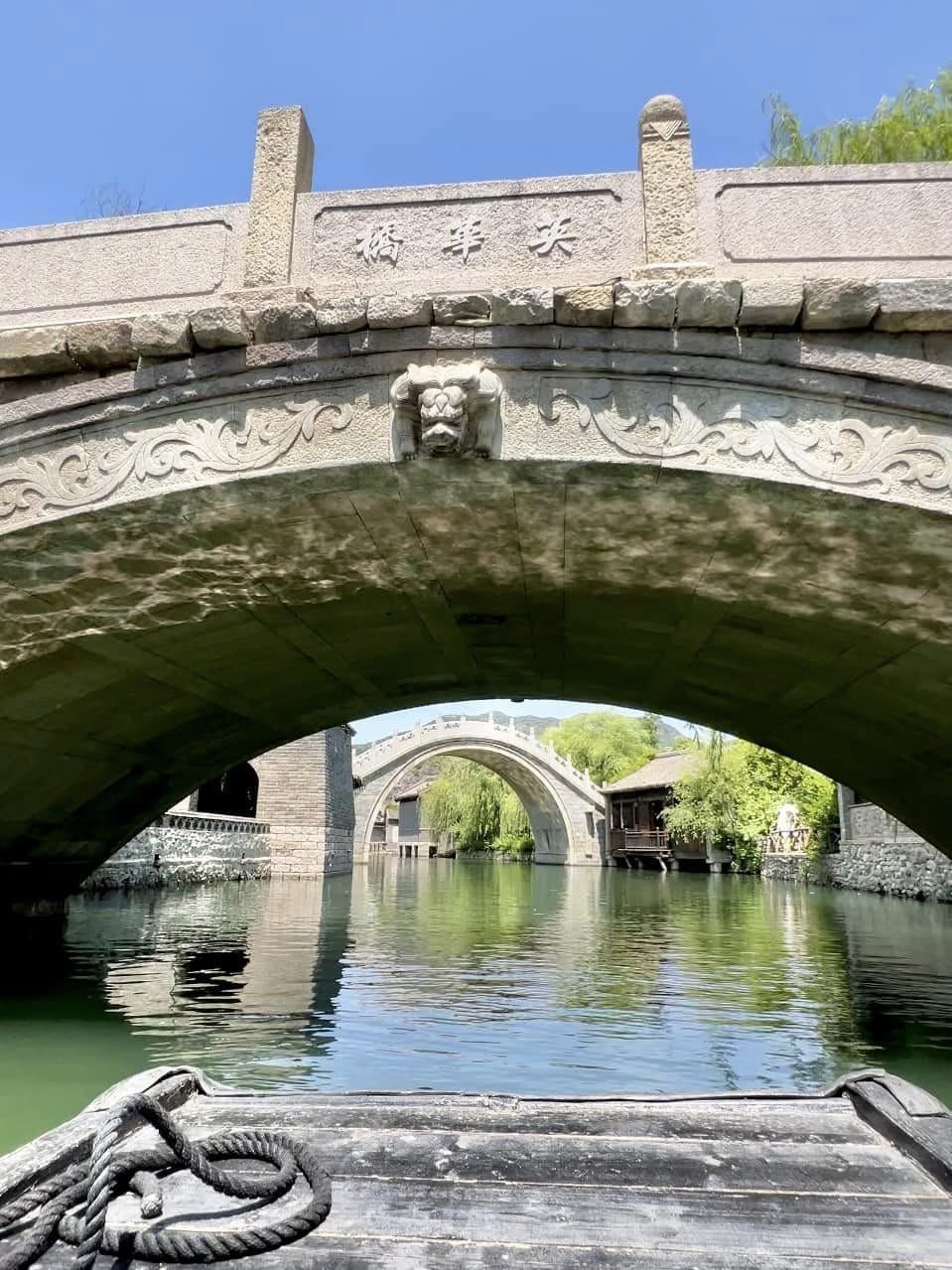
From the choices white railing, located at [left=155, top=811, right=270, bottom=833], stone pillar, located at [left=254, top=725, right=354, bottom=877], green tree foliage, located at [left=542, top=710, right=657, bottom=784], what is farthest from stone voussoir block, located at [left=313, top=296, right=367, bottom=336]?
green tree foliage, located at [left=542, top=710, right=657, bottom=784]

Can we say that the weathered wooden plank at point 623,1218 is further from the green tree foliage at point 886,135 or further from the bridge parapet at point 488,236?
the green tree foliage at point 886,135

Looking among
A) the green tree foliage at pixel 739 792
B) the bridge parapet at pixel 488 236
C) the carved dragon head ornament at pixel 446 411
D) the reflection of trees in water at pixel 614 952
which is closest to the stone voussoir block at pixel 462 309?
the carved dragon head ornament at pixel 446 411

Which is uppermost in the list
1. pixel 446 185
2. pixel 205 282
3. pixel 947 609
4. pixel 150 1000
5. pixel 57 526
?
pixel 446 185

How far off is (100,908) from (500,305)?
40.1 ft

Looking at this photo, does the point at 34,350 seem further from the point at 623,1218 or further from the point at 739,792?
the point at 739,792

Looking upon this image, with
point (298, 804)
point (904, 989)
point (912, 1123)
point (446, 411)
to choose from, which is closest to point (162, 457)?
point (446, 411)

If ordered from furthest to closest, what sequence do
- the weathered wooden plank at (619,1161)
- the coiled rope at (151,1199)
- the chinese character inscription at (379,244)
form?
the chinese character inscription at (379,244)
the weathered wooden plank at (619,1161)
the coiled rope at (151,1199)

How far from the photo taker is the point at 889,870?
736 inches

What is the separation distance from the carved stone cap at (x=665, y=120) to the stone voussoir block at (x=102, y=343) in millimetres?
2982

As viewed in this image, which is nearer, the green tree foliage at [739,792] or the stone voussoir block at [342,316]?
the stone voussoir block at [342,316]

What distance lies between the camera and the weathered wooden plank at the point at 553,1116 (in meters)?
2.84

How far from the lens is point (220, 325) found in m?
4.41

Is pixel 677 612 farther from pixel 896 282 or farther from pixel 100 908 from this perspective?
pixel 100 908

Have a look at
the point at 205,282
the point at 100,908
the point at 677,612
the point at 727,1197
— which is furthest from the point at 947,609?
the point at 100,908
